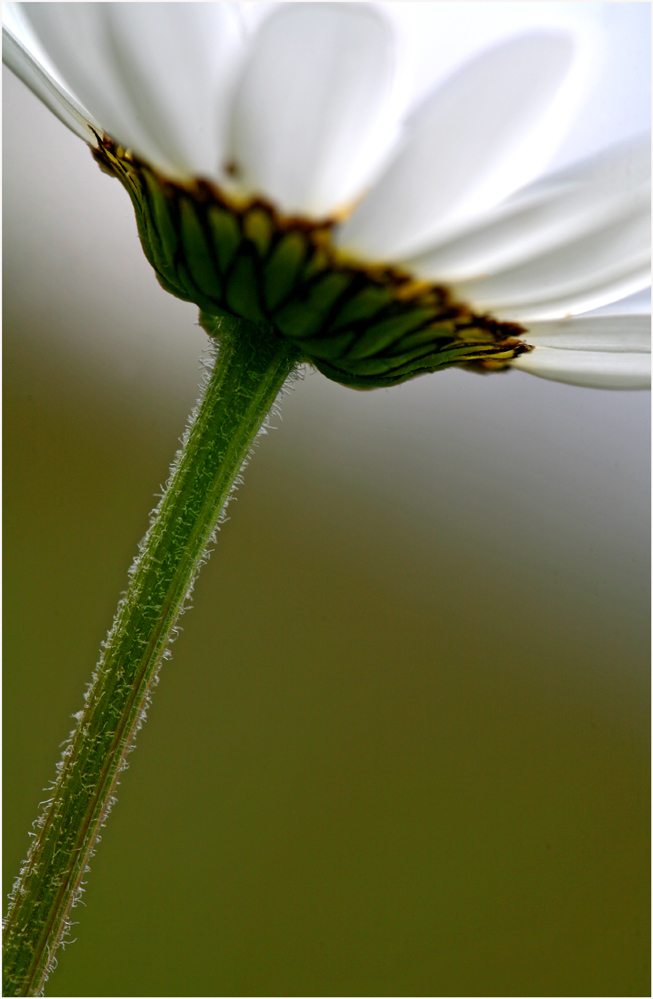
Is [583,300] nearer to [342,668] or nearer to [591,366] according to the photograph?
[591,366]

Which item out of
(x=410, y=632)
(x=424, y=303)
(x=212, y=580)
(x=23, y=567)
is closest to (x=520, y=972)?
(x=410, y=632)

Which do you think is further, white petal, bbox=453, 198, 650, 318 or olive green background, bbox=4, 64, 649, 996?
olive green background, bbox=4, 64, 649, 996

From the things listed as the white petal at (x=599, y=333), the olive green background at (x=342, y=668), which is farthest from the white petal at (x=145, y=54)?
the olive green background at (x=342, y=668)

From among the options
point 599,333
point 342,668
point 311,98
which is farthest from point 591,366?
point 342,668

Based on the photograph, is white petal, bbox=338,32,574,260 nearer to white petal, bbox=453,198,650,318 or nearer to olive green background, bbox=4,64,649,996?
white petal, bbox=453,198,650,318

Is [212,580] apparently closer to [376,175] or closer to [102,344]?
[102,344]

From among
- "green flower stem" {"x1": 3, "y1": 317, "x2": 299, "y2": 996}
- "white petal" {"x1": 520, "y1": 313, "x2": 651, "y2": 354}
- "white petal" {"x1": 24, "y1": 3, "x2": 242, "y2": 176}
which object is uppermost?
"white petal" {"x1": 520, "y1": 313, "x2": 651, "y2": 354}

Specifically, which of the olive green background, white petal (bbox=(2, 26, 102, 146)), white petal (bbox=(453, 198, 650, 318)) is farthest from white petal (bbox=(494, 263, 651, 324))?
the olive green background
